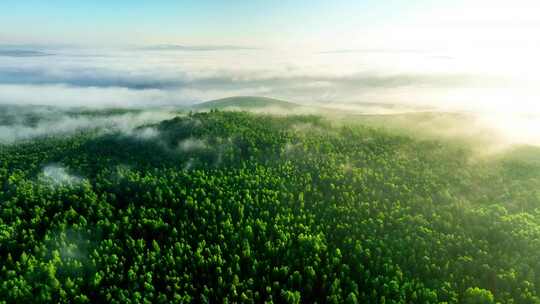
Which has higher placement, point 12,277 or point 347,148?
point 347,148

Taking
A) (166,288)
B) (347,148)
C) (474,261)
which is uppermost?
(347,148)

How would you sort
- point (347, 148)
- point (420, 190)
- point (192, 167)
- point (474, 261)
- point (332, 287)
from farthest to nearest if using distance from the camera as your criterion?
1. point (347, 148)
2. point (192, 167)
3. point (420, 190)
4. point (474, 261)
5. point (332, 287)

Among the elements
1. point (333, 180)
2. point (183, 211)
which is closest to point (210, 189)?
point (183, 211)

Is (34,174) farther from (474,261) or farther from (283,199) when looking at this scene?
(474,261)

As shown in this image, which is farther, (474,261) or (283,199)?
(283,199)

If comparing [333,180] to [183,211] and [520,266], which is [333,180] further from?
[520,266]

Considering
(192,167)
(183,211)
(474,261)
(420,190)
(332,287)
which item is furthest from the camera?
(192,167)

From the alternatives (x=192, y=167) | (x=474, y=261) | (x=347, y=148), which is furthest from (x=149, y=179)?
(x=474, y=261)
